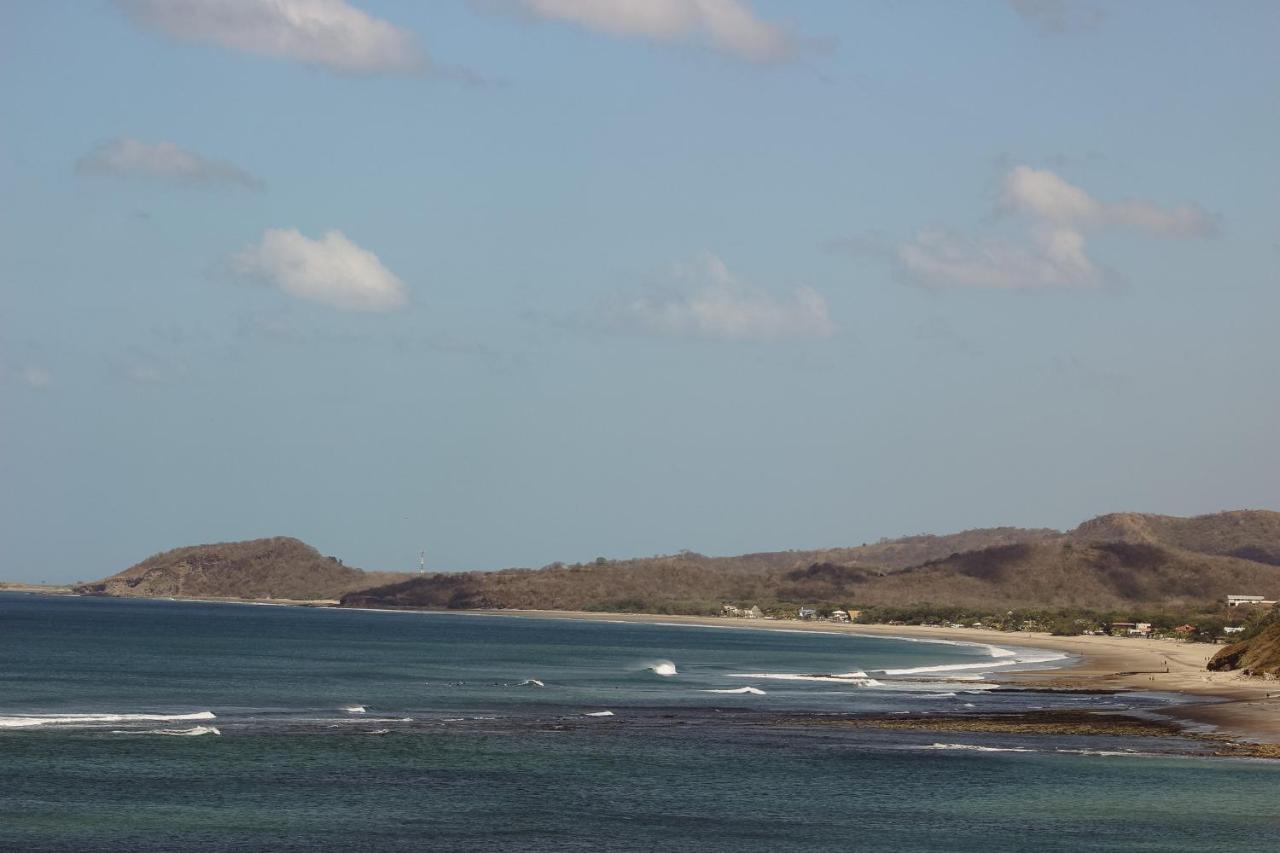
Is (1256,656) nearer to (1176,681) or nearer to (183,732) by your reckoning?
(1176,681)

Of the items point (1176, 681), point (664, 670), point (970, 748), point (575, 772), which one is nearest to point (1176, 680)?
point (1176, 681)

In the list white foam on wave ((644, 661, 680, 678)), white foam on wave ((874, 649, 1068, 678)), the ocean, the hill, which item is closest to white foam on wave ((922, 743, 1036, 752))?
the ocean

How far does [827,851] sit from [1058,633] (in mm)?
167299

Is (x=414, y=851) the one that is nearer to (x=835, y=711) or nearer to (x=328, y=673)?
(x=835, y=711)

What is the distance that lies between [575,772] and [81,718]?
84.7ft

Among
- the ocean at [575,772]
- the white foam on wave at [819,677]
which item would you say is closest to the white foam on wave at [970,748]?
the ocean at [575,772]

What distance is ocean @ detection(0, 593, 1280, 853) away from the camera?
40.4 metres

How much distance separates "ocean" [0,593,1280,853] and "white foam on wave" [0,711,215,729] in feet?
0.68

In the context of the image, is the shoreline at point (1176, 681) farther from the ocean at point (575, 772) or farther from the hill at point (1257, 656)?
the ocean at point (575, 772)

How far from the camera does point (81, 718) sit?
2571 inches

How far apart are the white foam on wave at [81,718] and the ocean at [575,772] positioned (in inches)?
8.1

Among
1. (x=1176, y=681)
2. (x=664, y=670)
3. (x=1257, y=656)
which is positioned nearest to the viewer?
(x=1257, y=656)

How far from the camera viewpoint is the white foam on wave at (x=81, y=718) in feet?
204

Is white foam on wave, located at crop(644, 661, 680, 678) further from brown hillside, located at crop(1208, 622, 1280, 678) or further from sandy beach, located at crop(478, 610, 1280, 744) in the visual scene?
brown hillside, located at crop(1208, 622, 1280, 678)
